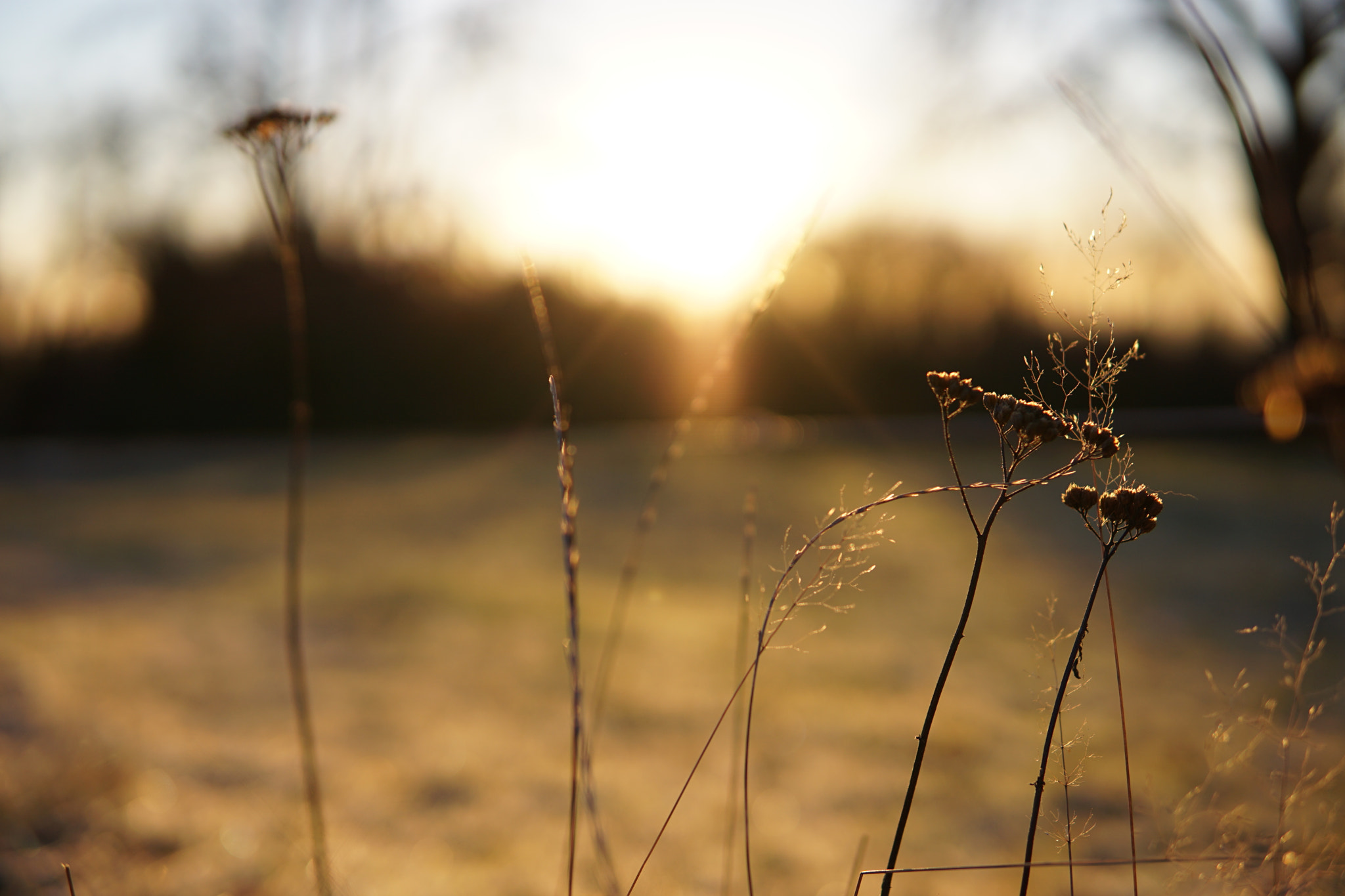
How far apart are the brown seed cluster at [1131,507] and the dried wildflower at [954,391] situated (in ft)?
0.37

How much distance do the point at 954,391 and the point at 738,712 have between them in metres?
0.45

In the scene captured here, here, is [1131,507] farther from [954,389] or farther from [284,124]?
[284,124]

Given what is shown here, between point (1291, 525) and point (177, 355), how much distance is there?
1162cm

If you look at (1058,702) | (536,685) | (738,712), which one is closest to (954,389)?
(1058,702)

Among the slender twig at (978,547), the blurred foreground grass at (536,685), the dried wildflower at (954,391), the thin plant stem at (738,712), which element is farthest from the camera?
the blurred foreground grass at (536,685)

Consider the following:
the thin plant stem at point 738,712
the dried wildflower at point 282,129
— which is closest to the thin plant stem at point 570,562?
the thin plant stem at point 738,712

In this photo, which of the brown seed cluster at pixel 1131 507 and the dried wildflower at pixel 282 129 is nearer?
the brown seed cluster at pixel 1131 507

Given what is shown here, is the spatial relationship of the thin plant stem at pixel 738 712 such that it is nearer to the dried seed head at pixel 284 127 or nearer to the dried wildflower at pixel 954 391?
the dried wildflower at pixel 954 391

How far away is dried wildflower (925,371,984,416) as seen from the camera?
618 mm

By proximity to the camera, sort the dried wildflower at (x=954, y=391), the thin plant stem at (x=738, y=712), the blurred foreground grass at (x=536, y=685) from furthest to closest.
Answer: the blurred foreground grass at (x=536, y=685), the thin plant stem at (x=738, y=712), the dried wildflower at (x=954, y=391)

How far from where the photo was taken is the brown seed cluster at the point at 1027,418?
1.86 feet

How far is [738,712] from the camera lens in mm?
905

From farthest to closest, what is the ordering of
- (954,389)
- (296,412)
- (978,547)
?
(296,412)
(954,389)
(978,547)

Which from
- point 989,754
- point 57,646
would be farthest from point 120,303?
point 989,754
